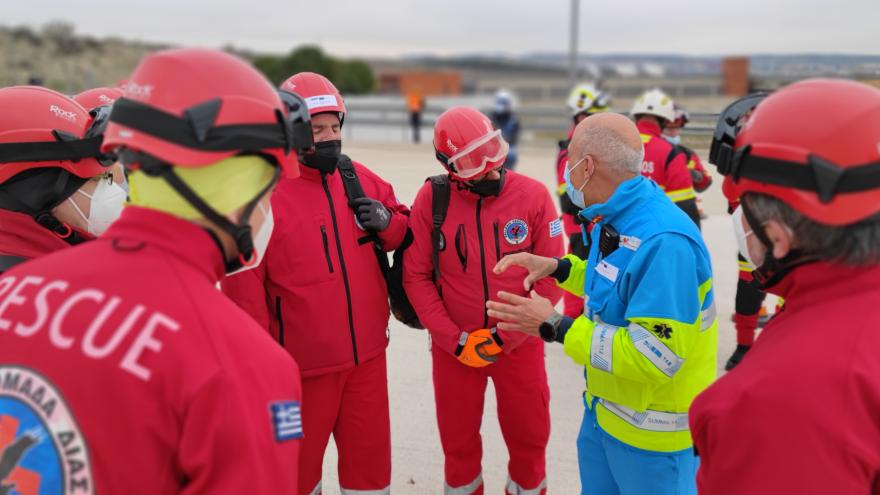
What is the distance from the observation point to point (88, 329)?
3.69 feet

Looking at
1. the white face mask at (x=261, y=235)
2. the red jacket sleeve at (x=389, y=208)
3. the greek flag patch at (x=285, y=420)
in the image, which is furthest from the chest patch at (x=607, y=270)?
the greek flag patch at (x=285, y=420)

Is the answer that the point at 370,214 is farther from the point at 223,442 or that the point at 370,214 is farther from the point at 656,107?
the point at 656,107

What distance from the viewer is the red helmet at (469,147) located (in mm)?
2971

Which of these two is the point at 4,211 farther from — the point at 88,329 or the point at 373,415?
the point at 373,415

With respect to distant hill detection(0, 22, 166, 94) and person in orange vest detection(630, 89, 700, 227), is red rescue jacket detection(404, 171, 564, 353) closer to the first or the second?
person in orange vest detection(630, 89, 700, 227)

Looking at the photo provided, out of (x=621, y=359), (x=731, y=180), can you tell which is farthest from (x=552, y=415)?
(x=731, y=180)

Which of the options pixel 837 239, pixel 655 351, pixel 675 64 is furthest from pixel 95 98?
pixel 675 64

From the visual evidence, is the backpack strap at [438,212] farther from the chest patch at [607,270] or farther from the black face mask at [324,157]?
the chest patch at [607,270]

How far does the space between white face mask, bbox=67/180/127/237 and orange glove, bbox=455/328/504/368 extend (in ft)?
5.18

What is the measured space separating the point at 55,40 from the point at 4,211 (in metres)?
46.8

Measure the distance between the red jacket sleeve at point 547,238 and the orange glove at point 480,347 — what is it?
373mm

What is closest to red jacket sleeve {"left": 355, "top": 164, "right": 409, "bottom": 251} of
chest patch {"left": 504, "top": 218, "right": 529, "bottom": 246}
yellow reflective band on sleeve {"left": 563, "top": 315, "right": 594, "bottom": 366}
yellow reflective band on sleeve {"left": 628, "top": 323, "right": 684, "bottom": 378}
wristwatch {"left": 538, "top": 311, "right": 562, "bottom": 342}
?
chest patch {"left": 504, "top": 218, "right": 529, "bottom": 246}

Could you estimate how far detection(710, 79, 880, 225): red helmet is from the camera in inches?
49.2

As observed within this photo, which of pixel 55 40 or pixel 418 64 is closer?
pixel 55 40
